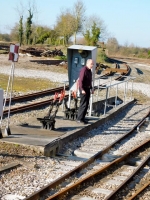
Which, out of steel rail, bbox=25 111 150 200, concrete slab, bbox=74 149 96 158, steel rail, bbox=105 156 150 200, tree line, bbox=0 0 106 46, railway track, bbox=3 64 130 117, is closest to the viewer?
steel rail, bbox=25 111 150 200

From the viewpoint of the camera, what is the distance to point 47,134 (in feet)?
36.4

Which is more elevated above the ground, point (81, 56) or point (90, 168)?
point (81, 56)

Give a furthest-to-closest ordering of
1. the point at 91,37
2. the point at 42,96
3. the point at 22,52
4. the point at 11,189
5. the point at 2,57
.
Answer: the point at 91,37, the point at 22,52, the point at 2,57, the point at 42,96, the point at 11,189

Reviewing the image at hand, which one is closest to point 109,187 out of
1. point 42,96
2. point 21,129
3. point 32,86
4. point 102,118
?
point 21,129

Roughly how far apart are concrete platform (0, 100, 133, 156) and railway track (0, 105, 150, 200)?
0.20 m

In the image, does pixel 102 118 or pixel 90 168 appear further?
pixel 102 118

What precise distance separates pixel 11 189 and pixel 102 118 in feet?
25.6

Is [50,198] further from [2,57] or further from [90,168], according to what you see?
[2,57]

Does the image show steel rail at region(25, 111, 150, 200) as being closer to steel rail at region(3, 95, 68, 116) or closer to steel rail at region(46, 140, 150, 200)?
steel rail at region(46, 140, 150, 200)

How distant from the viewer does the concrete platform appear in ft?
32.4

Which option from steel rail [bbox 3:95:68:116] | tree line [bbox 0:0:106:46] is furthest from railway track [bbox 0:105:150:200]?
tree line [bbox 0:0:106:46]

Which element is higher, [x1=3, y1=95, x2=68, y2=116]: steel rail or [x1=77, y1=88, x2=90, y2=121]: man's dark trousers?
[x1=77, y1=88, x2=90, y2=121]: man's dark trousers

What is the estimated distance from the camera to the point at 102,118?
48.6 feet

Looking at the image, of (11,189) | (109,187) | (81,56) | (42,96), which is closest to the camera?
(11,189)
